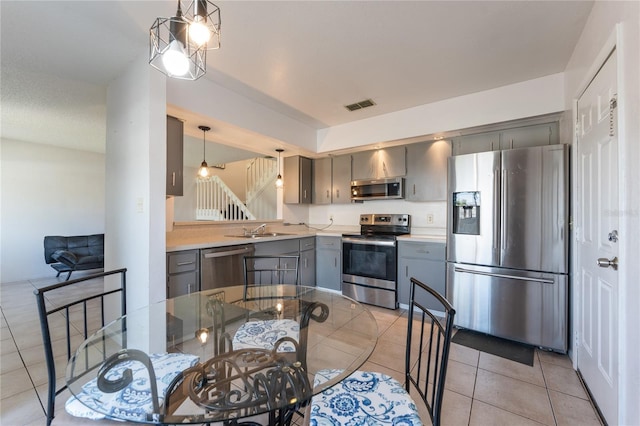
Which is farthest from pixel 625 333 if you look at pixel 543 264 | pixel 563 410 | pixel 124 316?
pixel 124 316

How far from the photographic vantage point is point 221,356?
48.3 inches

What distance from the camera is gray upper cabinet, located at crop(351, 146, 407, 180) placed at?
12.0 feet

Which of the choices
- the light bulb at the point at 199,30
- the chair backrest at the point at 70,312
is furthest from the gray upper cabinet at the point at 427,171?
the chair backrest at the point at 70,312

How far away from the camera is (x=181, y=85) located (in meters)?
2.45

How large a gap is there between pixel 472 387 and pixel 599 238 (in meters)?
1.22

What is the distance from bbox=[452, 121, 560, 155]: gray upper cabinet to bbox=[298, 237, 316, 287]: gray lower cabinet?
87.0 inches

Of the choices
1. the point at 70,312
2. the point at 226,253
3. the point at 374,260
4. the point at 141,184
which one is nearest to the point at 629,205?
the point at 374,260

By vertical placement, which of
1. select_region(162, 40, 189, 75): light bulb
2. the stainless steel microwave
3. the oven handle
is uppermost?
select_region(162, 40, 189, 75): light bulb

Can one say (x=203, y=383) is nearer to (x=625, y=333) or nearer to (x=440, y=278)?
(x=625, y=333)

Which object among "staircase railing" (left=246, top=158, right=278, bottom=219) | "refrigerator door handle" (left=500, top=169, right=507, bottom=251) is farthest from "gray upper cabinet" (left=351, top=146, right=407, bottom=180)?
"staircase railing" (left=246, top=158, right=278, bottom=219)

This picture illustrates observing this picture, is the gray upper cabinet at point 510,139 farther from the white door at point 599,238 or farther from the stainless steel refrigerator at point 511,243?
the white door at point 599,238

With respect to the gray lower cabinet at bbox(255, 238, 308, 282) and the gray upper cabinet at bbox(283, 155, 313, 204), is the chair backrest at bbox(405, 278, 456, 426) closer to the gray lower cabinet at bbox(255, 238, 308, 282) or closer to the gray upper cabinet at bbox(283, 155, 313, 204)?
the gray lower cabinet at bbox(255, 238, 308, 282)

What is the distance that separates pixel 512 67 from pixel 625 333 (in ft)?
7.19

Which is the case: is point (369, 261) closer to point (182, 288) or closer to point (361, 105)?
point (361, 105)
